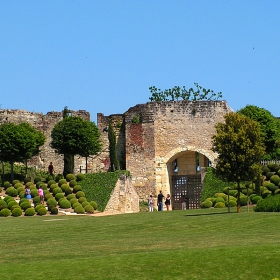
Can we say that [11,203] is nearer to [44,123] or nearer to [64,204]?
[64,204]

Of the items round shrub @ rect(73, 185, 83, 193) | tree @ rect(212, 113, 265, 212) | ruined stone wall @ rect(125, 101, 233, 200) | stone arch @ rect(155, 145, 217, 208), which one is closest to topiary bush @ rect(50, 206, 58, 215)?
round shrub @ rect(73, 185, 83, 193)

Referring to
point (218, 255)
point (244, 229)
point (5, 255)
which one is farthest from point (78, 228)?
point (218, 255)

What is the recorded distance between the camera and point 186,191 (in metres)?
51.2

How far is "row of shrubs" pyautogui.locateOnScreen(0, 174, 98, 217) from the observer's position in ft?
131

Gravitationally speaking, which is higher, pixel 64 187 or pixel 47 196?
pixel 64 187

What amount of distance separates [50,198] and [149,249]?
76.1 ft

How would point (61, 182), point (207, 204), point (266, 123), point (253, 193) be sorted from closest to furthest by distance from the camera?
point (207, 204)
point (253, 193)
point (61, 182)
point (266, 123)

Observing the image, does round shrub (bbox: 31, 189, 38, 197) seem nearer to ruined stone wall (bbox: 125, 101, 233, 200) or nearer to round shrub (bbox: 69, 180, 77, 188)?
round shrub (bbox: 69, 180, 77, 188)

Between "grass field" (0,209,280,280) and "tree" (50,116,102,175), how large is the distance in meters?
19.1

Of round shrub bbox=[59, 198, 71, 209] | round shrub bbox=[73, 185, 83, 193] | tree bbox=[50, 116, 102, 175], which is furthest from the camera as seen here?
tree bbox=[50, 116, 102, 175]

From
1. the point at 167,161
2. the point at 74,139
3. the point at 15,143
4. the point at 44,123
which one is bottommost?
the point at 167,161

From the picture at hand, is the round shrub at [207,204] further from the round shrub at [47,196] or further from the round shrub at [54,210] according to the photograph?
the round shrub at [47,196]

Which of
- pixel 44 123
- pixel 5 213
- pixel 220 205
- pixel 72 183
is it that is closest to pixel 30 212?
pixel 5 213

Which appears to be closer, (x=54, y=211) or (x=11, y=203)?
(x=54, y=211)
